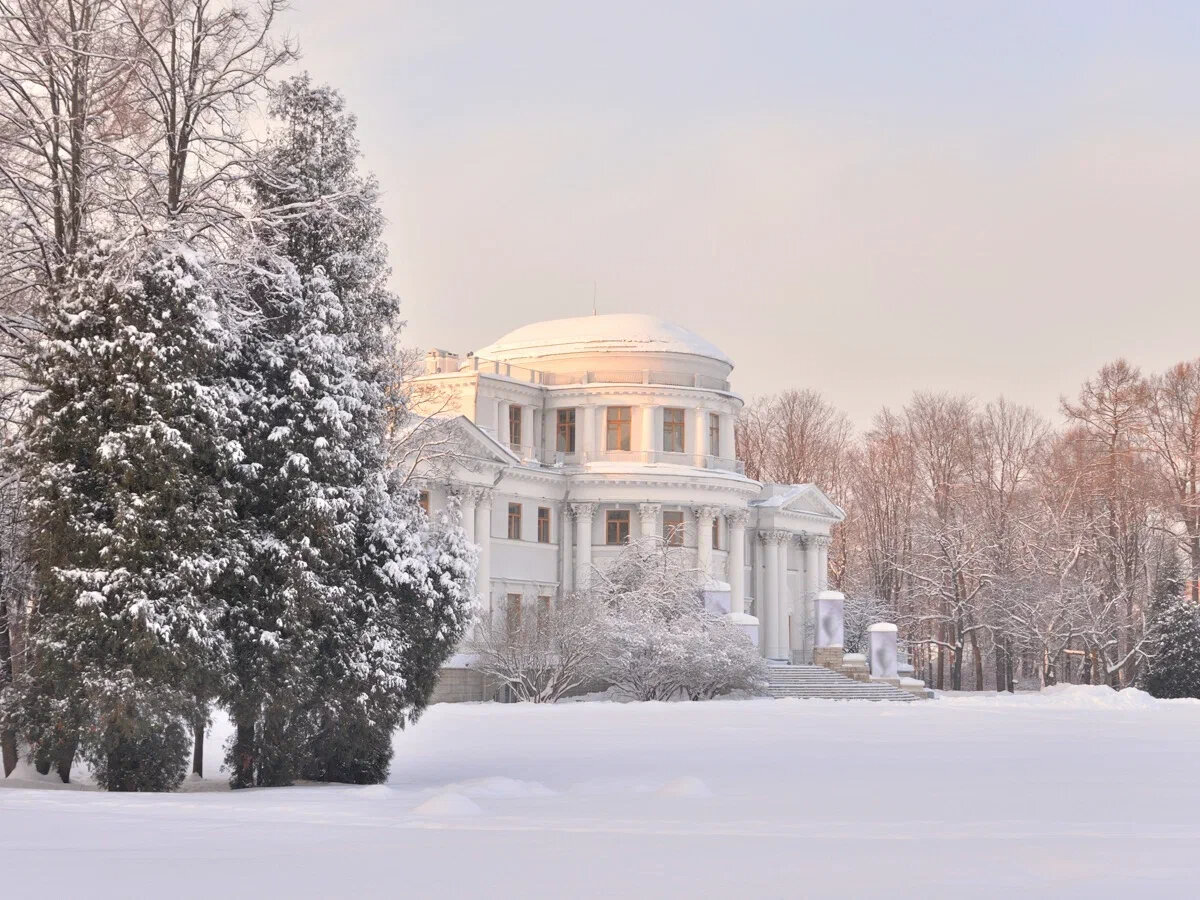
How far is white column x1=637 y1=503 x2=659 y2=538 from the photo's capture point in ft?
170

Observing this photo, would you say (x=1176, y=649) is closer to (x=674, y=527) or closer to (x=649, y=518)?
(x=674, y=527)

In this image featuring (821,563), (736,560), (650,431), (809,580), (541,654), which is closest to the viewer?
(541,654)

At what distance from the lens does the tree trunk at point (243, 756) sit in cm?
1645

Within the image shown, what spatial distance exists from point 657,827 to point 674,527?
39709 millimetres

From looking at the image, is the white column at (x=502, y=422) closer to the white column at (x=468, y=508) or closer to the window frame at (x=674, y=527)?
the white column at (x=468, y=508)

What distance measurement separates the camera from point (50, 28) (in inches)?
638

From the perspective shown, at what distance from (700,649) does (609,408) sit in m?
12.8

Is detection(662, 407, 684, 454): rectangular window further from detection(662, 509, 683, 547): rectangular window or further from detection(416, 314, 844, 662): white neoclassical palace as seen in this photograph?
detection(662, 509, 683, 547): rectangular window

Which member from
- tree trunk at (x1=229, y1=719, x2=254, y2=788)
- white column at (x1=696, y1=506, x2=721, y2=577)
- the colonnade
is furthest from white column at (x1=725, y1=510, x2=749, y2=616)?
tree trunk at (x1=229, y1=719, x2=254, y2=788)

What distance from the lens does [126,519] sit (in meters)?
15.1

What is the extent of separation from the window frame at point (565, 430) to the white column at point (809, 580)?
11.3 metres

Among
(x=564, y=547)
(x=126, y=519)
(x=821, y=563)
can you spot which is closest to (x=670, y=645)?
(x=564, y=547)

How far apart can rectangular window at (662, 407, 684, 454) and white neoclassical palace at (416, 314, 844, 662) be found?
0.16 feet

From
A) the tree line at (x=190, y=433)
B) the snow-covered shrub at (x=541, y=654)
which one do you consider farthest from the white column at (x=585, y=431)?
the tree line at (x=190, y=433)
